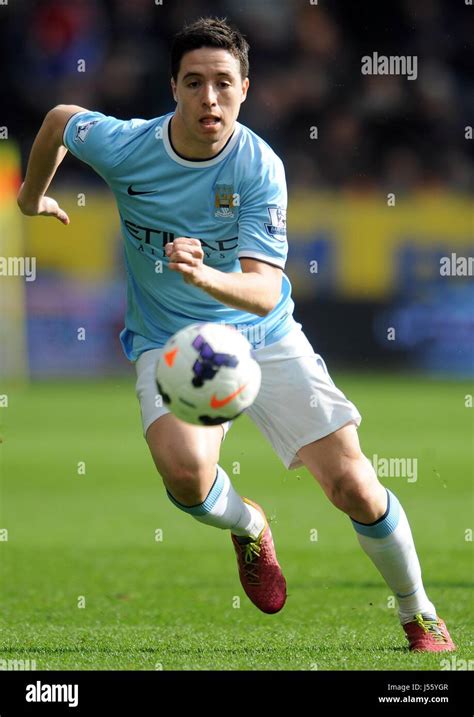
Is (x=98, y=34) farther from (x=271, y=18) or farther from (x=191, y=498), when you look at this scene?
(x=191, y=498)

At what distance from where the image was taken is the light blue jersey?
5.18 meters

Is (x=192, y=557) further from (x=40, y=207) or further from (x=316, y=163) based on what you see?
(x=316, y=163)

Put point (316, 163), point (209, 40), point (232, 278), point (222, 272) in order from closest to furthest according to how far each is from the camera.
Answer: point (232, 278) → point (222, 272) → point (209, 40) → point (316, 163)

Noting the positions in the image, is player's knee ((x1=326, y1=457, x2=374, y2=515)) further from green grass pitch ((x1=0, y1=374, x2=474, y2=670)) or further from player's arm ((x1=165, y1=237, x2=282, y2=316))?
player's arm ((x1=165, y1=237, x2=282, y2=316))

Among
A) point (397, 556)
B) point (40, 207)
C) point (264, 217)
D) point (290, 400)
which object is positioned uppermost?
point (40, 207)

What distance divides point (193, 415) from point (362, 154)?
56.7ft

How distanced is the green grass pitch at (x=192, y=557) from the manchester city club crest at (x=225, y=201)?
1.80 meters

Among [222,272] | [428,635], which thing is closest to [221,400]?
[222,272]

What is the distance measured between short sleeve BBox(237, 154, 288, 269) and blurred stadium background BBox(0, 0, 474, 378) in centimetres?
1273

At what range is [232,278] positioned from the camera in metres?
4.73

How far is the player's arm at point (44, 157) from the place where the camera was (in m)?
5.74

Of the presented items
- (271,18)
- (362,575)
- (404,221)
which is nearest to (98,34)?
(271,18)

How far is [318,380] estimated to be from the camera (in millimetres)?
5395

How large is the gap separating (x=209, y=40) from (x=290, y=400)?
1.51 meters
